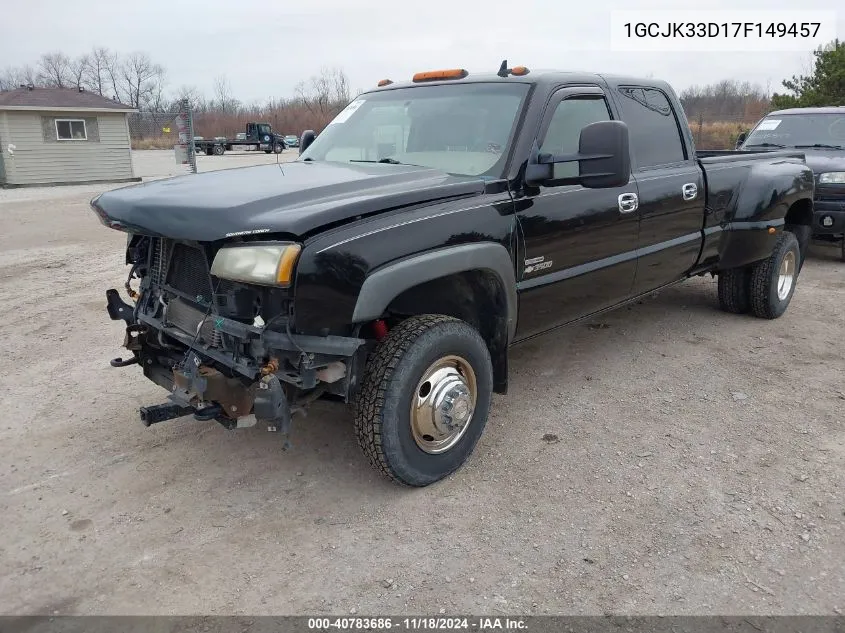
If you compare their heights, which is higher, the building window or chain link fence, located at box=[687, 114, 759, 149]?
the building window

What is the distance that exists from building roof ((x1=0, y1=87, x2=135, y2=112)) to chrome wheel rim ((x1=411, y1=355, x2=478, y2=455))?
71.8 feet

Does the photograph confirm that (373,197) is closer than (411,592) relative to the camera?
No

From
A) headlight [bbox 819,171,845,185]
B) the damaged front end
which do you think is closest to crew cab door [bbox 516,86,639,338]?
the damaged front end

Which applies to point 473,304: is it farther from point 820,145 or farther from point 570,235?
point 820,145

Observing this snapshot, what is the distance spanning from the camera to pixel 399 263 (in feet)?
9.43

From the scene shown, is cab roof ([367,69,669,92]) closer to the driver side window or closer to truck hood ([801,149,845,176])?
the driver side window

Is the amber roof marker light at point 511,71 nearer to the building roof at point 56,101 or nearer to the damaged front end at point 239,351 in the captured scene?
the damaged front end at point 239,351

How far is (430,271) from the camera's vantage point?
2.99 metres

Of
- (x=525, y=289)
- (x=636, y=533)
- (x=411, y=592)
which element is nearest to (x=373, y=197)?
(x=525, y=289)

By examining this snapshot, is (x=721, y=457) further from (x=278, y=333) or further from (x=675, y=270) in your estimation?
(x=278, y=333)

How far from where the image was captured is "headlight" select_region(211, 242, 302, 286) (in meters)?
2.58

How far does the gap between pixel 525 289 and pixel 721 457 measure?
4.43 feet

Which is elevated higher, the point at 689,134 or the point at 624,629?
the point at 689,134

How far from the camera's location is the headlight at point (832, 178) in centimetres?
780
